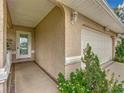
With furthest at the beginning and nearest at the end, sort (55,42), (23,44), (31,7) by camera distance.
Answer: (23,44)
(31,7)
(55,42)

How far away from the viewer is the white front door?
8.72 m

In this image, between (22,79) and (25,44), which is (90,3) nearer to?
(22,79)

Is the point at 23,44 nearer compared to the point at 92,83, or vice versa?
the point at 92,83

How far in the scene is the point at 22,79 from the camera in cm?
509

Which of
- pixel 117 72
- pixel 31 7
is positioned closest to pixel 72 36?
pixel 31 7

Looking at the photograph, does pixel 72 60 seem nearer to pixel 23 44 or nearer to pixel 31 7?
pixel 31 7

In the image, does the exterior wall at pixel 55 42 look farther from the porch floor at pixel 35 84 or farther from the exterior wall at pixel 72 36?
the porch floor at pixel 35 84

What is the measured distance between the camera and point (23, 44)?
9.08 metres

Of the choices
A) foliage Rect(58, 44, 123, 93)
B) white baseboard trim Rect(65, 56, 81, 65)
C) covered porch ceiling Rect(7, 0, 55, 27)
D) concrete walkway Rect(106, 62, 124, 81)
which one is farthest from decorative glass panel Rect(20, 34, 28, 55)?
foliage Rect(58, 44, 123, 93)

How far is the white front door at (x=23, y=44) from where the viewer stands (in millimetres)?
8719

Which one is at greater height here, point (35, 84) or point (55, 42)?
point (55, 42)

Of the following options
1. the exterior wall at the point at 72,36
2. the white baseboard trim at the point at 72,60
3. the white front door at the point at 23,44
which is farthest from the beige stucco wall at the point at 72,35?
the white front door at the point at 23,44

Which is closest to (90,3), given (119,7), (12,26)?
(12,26)

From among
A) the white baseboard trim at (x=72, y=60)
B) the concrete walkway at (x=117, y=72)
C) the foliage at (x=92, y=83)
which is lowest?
the concrete walkway at (x=117, y=72)
